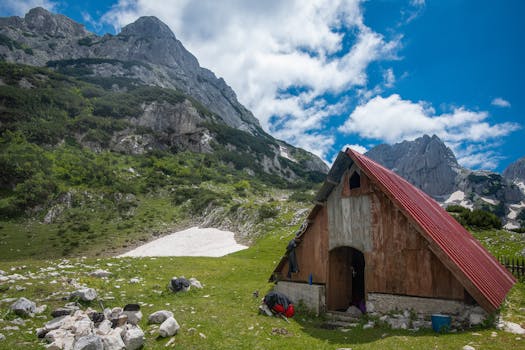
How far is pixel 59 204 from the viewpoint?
5481 centimetres

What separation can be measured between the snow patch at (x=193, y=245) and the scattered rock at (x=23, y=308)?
26339 millimetres

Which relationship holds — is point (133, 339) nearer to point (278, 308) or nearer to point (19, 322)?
point (19, 322)

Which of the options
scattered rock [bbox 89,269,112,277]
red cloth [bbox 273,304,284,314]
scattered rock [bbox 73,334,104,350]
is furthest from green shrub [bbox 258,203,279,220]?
scattered rock [bbox 73,334,104,350]

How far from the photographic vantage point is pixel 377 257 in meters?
12.4

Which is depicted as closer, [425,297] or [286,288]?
[425,297]

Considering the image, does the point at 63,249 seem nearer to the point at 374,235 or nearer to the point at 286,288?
the point at 286,288

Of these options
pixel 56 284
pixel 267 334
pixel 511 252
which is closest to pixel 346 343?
pixel 267 334

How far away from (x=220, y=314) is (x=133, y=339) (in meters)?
4.76

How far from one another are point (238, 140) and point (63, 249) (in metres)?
99.8

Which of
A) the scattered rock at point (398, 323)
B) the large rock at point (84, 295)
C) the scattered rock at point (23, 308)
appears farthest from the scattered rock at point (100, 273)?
the scattered rock at point (398, 323)

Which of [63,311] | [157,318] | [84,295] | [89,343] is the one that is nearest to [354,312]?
[157,318]

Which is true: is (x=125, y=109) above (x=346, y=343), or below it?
above

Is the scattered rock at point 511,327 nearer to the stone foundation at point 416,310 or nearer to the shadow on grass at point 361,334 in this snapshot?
the stone foundation at point 416,310

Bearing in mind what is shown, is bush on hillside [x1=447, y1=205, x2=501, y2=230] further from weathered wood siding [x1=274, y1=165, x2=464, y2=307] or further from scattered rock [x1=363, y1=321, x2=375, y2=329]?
scattered rock [x1=363, y1=321, x2=375, y2=329]
